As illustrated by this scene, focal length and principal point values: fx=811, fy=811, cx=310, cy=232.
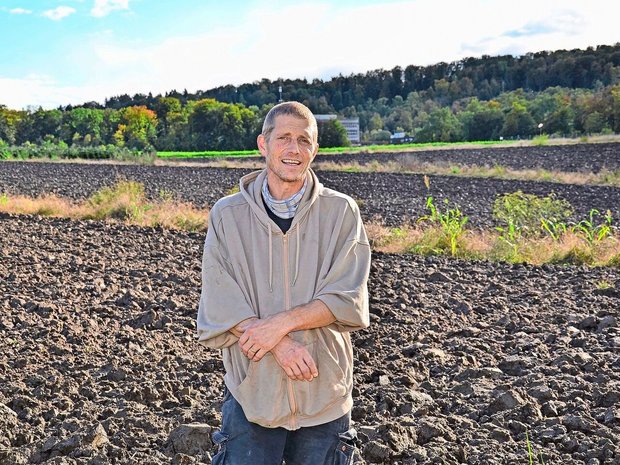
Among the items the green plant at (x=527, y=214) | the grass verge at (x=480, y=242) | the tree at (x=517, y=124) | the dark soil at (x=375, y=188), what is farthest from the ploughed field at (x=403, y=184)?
the tree at (x=517, y=124)

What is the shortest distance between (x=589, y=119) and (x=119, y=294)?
49089 millimetres

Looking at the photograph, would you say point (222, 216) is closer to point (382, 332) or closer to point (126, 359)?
point (126, 359)

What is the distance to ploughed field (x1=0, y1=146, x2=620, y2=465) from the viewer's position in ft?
14.1

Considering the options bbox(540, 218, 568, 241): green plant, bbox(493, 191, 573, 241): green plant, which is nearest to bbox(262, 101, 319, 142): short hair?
bbox(540, 218, 568, 241): green plant

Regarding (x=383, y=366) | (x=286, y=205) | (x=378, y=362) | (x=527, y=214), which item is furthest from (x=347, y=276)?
(x=527, y=214)

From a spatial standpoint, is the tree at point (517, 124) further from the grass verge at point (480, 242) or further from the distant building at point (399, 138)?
the grass verge at point (480, 242)

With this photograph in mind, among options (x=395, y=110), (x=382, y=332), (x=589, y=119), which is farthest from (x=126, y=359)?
(x=395, y=110)

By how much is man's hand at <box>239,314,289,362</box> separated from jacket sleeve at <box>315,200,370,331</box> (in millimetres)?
158

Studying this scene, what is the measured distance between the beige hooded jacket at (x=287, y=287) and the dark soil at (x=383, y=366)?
5.47 feet

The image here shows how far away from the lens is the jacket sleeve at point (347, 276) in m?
2.49

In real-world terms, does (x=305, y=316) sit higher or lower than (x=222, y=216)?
lower

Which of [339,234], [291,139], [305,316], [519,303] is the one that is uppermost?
[291,139]

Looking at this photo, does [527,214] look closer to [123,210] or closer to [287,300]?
[123,210]

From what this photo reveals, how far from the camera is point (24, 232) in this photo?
1306 centimetres
